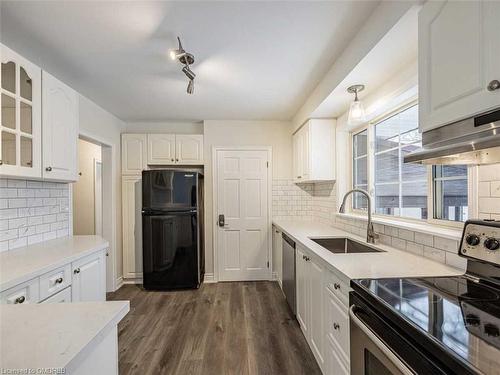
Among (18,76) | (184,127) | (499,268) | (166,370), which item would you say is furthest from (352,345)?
(184,127)

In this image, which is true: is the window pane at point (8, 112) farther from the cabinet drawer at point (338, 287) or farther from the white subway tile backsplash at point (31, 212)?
the cabinet drawer at point (338, 287)

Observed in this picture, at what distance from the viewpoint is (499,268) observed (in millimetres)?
1043

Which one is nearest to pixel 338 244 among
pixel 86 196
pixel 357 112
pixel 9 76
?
pixel 357 112

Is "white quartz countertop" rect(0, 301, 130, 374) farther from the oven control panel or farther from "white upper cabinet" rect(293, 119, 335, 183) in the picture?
"white upper cabinet" rect(293, 119, 335, 183)

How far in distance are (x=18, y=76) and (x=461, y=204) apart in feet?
9.32

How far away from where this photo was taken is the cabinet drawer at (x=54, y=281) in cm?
149

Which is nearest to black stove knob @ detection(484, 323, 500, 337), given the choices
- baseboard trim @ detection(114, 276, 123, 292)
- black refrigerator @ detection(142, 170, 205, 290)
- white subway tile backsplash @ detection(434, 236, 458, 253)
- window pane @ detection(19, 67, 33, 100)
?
white subway tile backsplash @ detection(434, 236, 458, 253)

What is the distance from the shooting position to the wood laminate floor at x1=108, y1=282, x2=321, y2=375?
196cm

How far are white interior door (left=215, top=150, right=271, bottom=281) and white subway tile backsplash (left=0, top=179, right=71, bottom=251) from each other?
1848 mm

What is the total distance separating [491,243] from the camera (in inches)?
42.3

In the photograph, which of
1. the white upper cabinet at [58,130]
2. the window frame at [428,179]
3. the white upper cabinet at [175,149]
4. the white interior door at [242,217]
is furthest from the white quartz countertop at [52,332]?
the white upper cabinet at [175,149]

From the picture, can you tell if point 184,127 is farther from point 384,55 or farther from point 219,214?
point 384,55

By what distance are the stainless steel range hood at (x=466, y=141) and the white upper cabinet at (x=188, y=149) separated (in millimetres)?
2969

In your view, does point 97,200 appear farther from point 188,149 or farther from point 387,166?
point 387,166
